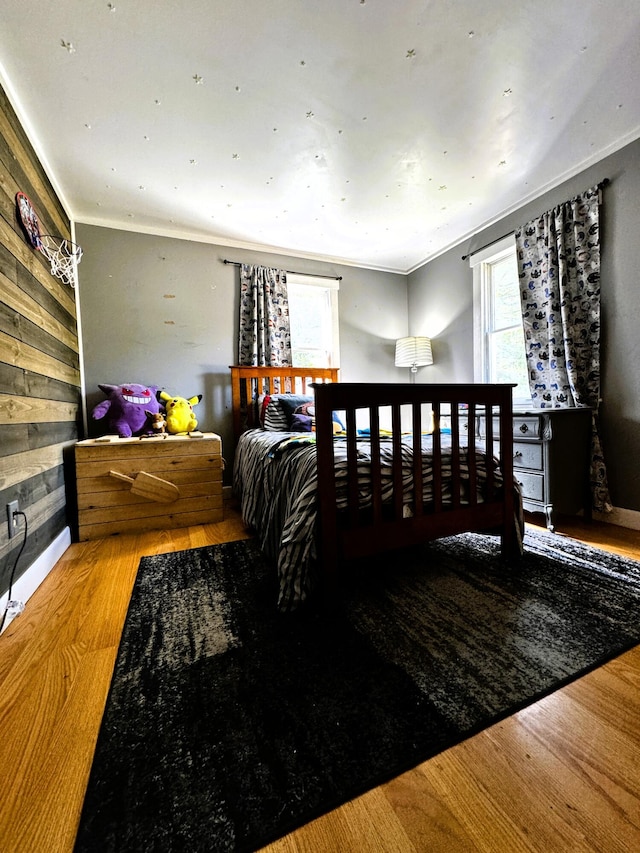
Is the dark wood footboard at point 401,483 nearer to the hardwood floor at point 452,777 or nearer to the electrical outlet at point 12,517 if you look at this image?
the hardwood floor at point 452,777

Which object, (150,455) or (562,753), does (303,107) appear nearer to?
(150,455)

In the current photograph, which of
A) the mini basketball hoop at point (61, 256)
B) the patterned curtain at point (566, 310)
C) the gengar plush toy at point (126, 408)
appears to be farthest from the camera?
the gengar plush toy at point (126, 408)

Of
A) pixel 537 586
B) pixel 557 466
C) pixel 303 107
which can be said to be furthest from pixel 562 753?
pixel 303 107

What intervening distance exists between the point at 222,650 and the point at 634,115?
318 centimetres

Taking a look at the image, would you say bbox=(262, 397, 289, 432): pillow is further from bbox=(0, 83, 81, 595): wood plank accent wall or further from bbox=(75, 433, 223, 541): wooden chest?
bbox=(0, 83, 81, 595): wood plank accent wall

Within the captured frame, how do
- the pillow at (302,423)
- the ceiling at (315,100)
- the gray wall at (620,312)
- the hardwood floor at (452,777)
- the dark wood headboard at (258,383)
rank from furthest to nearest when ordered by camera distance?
the dark wood headboard at (258,383) < the pillow at (302,423) < the gray wall at (620,312) < the ceiling at (315,100) < the hardwood floor at (452,777)

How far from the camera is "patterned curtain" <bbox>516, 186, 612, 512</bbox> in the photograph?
2.16m

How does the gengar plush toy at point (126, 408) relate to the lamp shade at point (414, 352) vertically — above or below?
below

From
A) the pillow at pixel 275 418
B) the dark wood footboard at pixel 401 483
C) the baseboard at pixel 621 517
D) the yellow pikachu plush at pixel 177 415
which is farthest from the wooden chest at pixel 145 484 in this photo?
the baseboard at pixel 621 517

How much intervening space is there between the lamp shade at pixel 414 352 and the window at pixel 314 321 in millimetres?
674

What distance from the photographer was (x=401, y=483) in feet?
4.57

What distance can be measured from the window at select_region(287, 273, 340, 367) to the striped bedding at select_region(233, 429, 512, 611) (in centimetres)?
152

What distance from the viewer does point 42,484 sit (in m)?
1.69

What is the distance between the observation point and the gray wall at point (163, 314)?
273 centimetres
